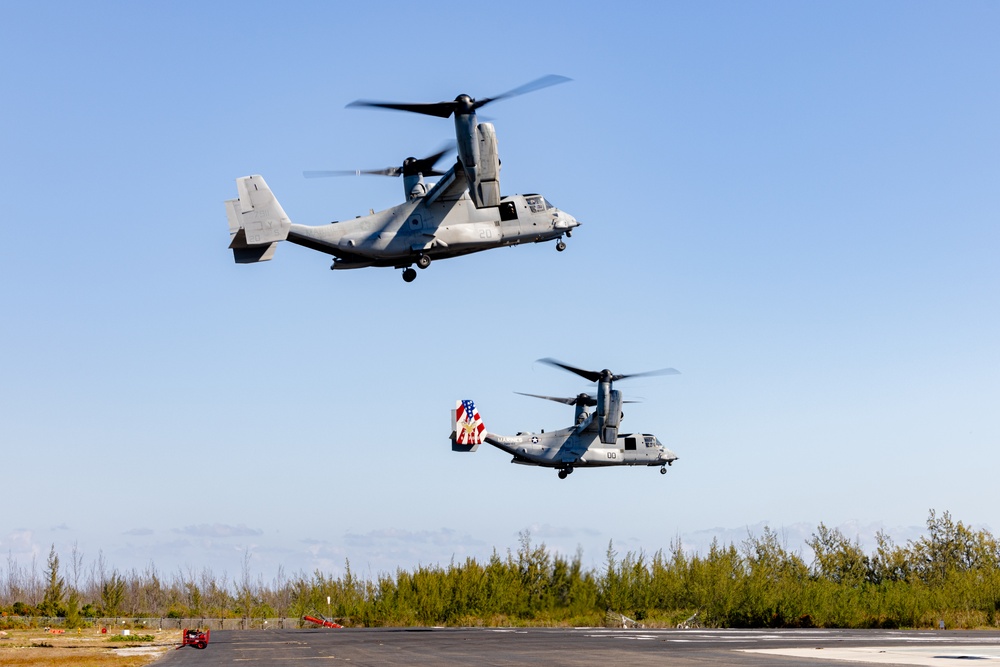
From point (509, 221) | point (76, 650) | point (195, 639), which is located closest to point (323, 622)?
point (76, 650)

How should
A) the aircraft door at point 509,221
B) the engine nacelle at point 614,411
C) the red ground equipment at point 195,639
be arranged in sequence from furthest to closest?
1. the engine nacelle at point 614,411
2. the red ground equipment at point 195,639
3. the aircraft door at point 509,221

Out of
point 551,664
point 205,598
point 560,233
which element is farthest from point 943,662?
point 205,598

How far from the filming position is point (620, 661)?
103ft

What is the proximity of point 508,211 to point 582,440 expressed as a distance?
1165 inches

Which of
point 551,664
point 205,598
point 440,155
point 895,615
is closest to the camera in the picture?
point 551,664

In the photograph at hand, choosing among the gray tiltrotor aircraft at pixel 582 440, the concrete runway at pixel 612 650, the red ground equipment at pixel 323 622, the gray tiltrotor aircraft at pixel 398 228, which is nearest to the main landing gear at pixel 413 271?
the gray tiltrotor aircraft at pixel 398 228

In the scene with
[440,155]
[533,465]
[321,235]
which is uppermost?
[440,155]

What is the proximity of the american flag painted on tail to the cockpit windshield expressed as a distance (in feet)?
84.6

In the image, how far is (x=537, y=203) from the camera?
43406 millimetres

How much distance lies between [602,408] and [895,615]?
23.1 metres

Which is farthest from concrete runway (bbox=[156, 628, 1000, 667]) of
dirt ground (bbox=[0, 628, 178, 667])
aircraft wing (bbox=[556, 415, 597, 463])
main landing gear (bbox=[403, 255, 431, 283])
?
aircraft wing (bbox=[556, 415, 597, 463])

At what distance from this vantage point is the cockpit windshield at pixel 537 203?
43.3 meters

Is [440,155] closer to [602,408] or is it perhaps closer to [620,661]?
[620,661]

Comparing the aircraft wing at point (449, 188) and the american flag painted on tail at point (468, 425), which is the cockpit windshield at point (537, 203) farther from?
the american flag painted on tail at point (468, 425)
